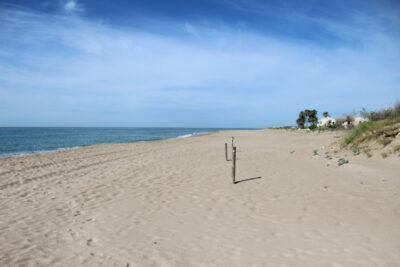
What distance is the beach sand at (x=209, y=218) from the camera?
6254mm

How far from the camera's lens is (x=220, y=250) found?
6512mm

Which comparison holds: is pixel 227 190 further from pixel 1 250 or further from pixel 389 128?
pixel 389 128

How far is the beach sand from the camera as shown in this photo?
6254mm

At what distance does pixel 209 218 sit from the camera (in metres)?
8.59

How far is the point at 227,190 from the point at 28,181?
8786 mm

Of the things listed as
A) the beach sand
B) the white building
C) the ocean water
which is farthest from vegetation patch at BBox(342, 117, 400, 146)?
the white building

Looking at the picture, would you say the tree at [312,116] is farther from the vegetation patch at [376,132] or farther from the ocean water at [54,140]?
the vegetation patch at [376,132]

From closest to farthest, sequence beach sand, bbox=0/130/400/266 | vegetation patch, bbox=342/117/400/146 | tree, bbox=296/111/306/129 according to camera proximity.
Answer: beach sand, bbox=0/130/400/266
vegetation patch, bbox=342/117/400/146
tree, bbox=296/111/306/129

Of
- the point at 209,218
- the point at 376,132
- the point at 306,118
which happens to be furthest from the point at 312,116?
the point at 209,218

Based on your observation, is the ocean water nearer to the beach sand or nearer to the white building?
the beach sand

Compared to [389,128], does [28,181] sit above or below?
below

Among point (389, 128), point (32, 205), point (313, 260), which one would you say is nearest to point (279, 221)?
point (313, 260)

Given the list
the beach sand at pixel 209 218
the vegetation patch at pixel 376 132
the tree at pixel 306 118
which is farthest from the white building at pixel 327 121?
→ the beach sand at pixel 209 218

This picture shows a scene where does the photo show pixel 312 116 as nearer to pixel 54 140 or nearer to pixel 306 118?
pixel 306 118
